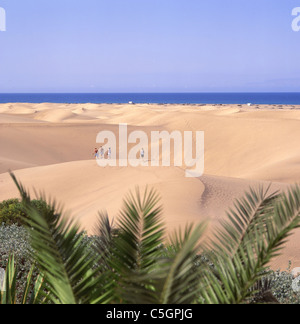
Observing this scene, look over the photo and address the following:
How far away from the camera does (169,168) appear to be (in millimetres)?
15086

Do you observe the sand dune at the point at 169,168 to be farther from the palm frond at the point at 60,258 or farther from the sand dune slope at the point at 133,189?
the palm frond at the point at 60,258

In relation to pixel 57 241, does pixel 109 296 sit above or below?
below

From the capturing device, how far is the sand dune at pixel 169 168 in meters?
11.5

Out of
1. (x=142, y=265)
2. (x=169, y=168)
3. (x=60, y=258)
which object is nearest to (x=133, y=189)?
(x=169, y=168)

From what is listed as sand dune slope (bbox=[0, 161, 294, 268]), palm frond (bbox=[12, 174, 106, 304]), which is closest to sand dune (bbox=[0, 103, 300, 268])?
sand dune slope (bbox=[0, 161, 294, 268])

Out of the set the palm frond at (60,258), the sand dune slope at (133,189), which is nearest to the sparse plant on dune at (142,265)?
the palm frond at (60,258)

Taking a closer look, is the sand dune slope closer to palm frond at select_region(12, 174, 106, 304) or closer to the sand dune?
the sand dune

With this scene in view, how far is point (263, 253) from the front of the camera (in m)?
2.52

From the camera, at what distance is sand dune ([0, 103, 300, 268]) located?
37.9 ft

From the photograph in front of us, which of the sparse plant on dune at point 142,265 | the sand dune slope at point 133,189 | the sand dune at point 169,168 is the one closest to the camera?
the sparse plant on dune at point 142,265
